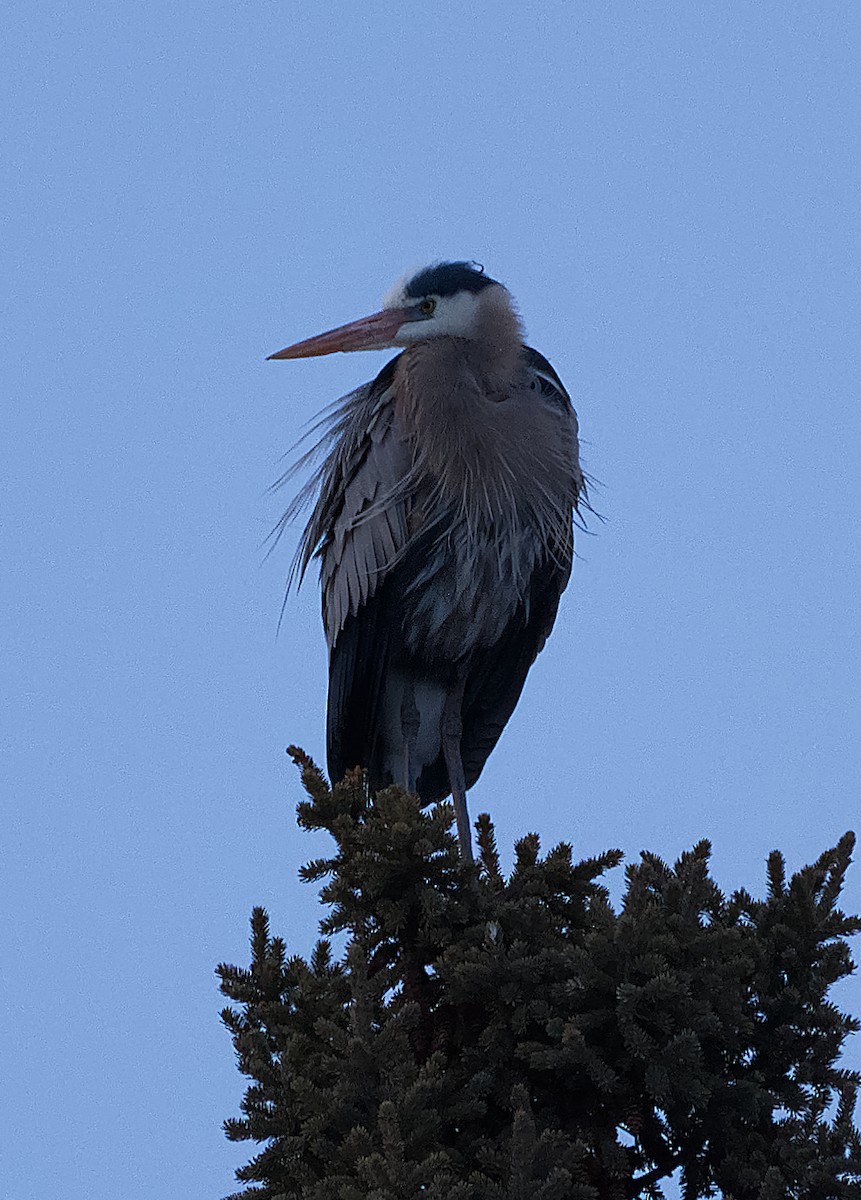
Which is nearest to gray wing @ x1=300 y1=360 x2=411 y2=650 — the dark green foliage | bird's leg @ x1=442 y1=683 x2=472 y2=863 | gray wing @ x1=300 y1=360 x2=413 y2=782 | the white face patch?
gray wing @ x1=300 y1=360 x2=413 y2=782

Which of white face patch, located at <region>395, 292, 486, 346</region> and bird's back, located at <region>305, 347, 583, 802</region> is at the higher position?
white face patch, located at <region>395, 292, 486, 346</region>

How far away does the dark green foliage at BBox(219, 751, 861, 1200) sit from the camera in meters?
3.65

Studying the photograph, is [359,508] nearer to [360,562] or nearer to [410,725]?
[360,562]

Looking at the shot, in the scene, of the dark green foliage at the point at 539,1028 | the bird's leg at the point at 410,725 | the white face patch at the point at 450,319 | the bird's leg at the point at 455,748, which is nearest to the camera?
the dark green foliage at the point at 539,1028

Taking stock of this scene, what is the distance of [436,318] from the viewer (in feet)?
21.2

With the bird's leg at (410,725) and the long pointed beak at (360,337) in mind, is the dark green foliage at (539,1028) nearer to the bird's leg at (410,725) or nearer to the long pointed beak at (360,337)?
the bird's leg at (410,725)

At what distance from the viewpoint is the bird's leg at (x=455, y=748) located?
6.14 metres

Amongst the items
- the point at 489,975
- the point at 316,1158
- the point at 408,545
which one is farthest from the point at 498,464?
the point at 316,1158

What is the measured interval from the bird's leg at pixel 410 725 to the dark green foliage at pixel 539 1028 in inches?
78.6

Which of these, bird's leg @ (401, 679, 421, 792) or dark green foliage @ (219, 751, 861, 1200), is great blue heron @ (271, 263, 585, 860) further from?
dark green foliage @ (219, 751, 861, 1200)

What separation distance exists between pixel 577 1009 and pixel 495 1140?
34cm

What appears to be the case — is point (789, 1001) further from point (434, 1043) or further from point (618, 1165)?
point (434, 1043)

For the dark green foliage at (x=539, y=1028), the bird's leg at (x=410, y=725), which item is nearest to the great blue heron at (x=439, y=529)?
the bird's leg at (x=410, y=725)

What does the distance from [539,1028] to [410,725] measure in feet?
8.01
